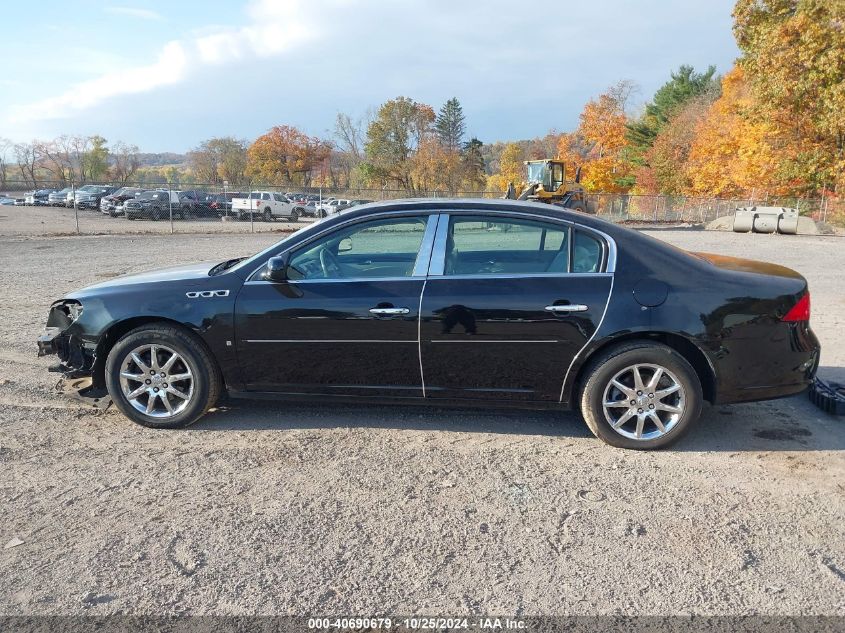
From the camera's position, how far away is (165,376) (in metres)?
4.37

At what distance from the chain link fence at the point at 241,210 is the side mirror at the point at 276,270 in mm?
23731

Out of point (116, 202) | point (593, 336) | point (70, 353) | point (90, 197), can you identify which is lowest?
point (70, 353)

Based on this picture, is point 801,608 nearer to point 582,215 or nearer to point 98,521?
point 582,215

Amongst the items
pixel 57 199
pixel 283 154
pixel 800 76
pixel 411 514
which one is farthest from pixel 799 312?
pixel 283 154

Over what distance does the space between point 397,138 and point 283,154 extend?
1955 centimetres

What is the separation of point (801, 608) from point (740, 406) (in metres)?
2.65

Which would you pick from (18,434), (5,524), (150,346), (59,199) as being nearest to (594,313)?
(150,346)

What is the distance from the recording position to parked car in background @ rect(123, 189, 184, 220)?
31891 millimetres

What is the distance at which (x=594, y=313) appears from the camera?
397 centimetres

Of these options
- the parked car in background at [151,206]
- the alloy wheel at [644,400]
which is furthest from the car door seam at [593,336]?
the parked car in background at [151,206]

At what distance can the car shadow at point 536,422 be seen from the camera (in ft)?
14.0

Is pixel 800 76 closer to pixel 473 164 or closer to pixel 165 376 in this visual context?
pixel 165 376

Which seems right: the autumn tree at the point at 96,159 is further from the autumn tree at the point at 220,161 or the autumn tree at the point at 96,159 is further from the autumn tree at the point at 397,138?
the autumn tree at the point at 397,138

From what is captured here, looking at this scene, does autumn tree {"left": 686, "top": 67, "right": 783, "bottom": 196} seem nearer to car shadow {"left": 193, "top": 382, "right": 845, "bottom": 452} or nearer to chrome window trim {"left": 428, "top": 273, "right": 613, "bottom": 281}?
car shadow {"left": 193, "top": 382, "right": 845, "bottom": 452}
